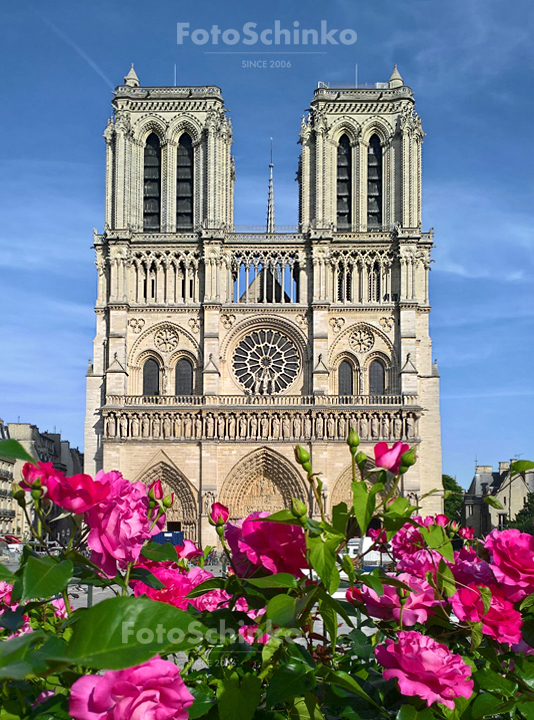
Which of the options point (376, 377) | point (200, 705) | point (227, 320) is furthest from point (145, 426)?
point (200, 705)

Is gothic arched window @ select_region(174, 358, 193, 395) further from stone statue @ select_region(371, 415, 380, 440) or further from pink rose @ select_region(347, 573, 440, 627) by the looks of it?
pink rose @ select_region(347, 573, 440, 627)

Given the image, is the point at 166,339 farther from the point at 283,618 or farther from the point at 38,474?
the point at 283,618

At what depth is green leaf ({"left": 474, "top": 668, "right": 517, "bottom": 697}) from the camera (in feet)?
7.17

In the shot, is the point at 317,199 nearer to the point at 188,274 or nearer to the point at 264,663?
the point at 188,274

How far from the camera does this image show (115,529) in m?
2.20

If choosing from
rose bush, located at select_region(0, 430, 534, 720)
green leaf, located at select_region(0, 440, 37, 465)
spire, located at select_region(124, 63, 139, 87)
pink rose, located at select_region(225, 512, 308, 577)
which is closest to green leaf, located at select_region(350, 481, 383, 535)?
rose bush, located at select_region(0, 430, 534, 720)

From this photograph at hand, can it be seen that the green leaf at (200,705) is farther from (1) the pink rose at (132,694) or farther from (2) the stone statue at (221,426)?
(2) the stone statue at (221,426)

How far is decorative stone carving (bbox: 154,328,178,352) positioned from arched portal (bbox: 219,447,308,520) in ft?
18.7

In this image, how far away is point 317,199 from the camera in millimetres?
34156

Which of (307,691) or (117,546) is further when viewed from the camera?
(117,546)

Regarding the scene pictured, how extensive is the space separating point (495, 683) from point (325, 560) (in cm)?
69

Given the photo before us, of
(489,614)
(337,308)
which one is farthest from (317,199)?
(489,614)

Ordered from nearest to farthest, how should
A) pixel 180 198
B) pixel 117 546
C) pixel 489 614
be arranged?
pixel 117 546 < pixel 489 614 < pixel 180 198

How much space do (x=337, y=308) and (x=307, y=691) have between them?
105 ft
